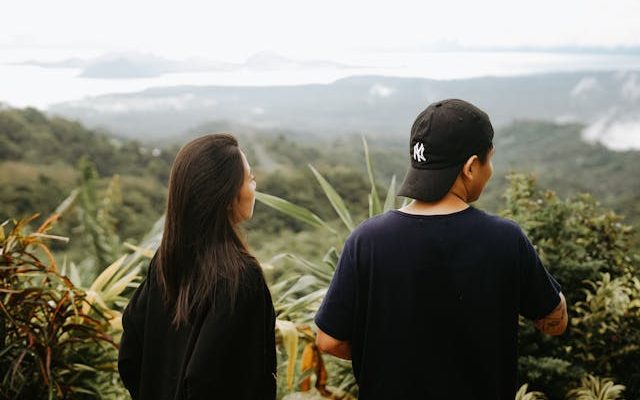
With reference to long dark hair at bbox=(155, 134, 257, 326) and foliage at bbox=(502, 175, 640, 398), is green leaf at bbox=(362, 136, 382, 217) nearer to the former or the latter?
foliage at bbox=(502, 175, 640, 398)

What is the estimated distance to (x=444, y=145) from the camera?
143 centimetres

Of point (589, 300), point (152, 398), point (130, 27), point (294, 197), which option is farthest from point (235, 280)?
point (130, 27)

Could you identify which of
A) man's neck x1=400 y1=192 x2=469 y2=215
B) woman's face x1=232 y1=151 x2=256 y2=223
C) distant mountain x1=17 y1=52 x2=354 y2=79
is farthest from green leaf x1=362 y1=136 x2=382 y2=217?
distant mountain x1=17 y1=52 x2=354 y2=79

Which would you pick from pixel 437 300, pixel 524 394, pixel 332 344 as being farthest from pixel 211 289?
pixel 524 394

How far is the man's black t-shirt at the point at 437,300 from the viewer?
140 centimetres

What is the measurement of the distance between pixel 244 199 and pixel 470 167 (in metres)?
0.58

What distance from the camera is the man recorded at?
140 centimetres

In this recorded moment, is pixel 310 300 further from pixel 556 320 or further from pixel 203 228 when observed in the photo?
pixel 556 320

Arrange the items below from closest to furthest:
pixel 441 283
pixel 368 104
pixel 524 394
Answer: pixel 441 283 < pixel 524 394 < pixel 368 104

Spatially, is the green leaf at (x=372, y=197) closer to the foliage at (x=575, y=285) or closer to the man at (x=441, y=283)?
the foliage at (x=575, y=285)

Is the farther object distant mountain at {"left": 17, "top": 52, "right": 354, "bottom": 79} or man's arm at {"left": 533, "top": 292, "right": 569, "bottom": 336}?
distant mountain at {"left": 17, "top": 52, "right": 354, "bottom": 79}

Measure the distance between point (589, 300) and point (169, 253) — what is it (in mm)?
2012

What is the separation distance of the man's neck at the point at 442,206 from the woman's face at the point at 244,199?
415mm

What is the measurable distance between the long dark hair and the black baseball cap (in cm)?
45
